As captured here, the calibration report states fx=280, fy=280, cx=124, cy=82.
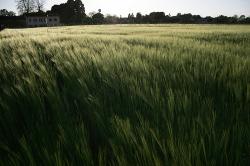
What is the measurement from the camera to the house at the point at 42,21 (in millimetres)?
67688

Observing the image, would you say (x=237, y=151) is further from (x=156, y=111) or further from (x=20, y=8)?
(x=20, y=8)

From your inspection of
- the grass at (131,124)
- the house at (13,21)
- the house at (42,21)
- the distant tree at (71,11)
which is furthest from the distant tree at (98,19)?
the grass at (131,124)

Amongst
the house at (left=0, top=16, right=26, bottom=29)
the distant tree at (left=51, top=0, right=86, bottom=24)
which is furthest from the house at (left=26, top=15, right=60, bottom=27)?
the distant tree at (left=51, top=0, right=86, bottom=24)

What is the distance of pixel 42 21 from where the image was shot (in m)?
70.7

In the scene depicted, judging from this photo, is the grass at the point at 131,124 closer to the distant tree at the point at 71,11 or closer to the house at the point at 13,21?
the house at the point at 13,21

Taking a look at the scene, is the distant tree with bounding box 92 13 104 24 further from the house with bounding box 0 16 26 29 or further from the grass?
the grass

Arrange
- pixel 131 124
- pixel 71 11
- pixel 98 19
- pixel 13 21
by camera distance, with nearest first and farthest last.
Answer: pixel 131 124, pixel 13 21, pixel 98 19, pixel 71 11

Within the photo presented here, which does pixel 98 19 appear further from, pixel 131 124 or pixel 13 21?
pixel 131 124

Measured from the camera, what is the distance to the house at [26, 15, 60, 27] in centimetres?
6769

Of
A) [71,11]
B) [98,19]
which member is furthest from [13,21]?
[98,19]

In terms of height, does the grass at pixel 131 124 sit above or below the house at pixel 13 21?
below

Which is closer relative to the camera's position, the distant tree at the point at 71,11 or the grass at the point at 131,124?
the grass at the point at 131,124

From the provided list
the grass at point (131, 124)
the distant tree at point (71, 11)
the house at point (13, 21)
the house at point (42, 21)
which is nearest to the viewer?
the grass at point (131, 124)

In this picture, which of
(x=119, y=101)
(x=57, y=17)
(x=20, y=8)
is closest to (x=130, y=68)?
(x=119, y=101)
